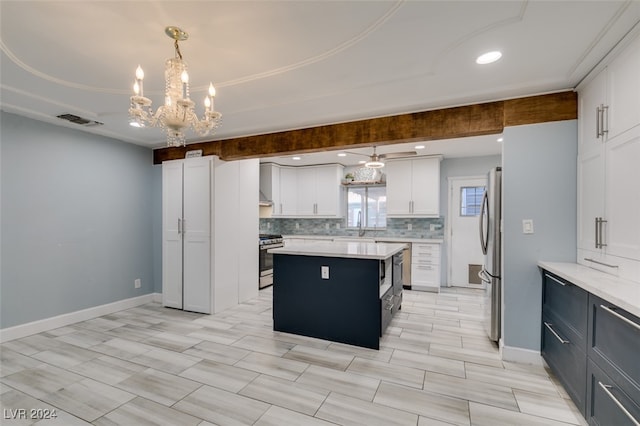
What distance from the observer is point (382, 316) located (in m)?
2.97

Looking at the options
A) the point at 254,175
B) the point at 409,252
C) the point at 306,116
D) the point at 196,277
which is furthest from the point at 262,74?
the point at 409,252

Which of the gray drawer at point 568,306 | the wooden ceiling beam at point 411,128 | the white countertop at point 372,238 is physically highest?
the wooden ceiling beam at point 411,128

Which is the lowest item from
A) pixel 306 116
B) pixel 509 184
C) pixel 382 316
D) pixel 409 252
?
pixel 382 316

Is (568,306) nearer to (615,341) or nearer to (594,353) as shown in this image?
(594,353)

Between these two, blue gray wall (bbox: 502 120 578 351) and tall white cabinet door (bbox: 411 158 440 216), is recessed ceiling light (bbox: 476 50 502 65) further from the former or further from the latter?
tall white cabinet door (bbox: 411 158 440 216)

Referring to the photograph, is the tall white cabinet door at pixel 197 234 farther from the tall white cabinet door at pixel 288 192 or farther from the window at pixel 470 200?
the window at pixel 470 200

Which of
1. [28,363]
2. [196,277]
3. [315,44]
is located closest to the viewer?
[315,44]

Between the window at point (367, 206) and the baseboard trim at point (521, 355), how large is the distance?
3575 mm

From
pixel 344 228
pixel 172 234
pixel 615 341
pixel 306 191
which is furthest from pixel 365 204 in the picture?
pixel 615 341

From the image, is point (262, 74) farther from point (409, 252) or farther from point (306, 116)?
point (409, 252)

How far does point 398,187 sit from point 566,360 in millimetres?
3828

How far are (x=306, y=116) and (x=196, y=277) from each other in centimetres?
263

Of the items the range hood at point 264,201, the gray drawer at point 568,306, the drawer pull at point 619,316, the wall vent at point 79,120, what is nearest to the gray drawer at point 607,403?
the gray drawer at point 568,306

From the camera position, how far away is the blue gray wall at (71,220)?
3.13 m
